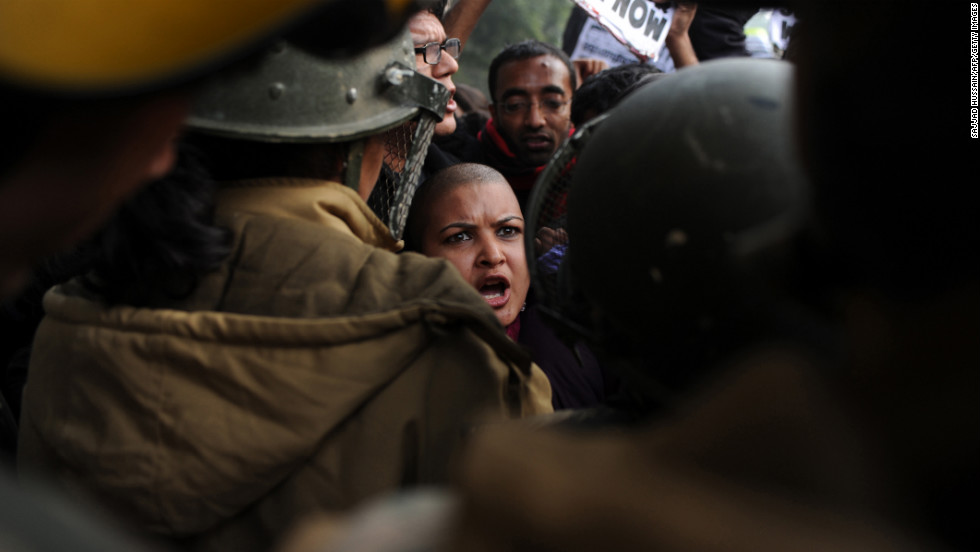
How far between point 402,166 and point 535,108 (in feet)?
8.63

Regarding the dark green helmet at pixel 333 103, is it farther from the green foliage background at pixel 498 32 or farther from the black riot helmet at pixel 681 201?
the green foliage background at pixel 498 32

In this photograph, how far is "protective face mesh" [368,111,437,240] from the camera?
2.40m

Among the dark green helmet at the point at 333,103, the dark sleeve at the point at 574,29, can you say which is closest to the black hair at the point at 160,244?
the dark green helmet at the point at 333,103

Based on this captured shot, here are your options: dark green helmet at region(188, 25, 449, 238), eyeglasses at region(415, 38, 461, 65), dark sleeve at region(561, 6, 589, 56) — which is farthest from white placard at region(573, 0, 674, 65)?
dark green helmet at region(188, 25, 449, 238)

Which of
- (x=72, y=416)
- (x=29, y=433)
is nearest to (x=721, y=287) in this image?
(x=72, y=416)

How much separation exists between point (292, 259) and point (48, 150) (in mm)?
977

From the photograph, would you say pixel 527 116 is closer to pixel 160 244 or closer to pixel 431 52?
pixel 431 52

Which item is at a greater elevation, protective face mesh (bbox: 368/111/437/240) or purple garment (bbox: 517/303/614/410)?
protective face mesh (bbox: 368/111/437/240)

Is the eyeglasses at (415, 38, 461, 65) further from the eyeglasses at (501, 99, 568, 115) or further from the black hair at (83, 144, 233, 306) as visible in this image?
the black hair at (83, 144, 233, 306)

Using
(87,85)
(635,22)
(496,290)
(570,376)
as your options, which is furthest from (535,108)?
(87,85)

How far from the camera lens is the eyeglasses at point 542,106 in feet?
16.7

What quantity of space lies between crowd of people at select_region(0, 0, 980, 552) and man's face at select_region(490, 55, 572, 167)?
1.62m

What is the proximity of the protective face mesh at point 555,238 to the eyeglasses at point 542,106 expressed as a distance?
303cm

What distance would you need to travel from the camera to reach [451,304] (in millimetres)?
1682
